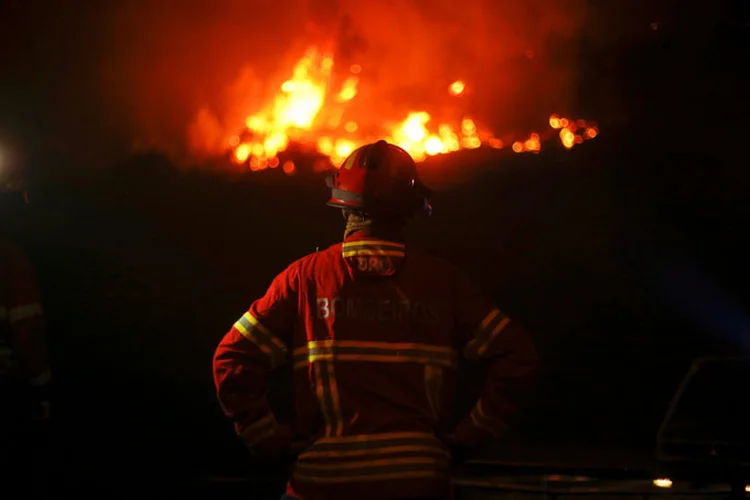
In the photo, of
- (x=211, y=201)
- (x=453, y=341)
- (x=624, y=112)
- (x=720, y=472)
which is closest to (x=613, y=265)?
(x=624, y=112)

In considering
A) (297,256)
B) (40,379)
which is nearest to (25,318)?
(40,379)

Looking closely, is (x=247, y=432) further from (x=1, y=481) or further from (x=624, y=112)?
(x=624, y=112)

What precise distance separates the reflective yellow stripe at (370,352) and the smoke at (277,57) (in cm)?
389

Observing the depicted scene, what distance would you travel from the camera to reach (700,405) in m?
4.14

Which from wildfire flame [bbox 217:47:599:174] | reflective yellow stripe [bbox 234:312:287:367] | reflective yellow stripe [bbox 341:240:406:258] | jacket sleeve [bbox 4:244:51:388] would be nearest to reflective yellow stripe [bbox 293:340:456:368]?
reflective yellow stripe [bbox 234:312:287:367]

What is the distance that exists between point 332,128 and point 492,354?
145 inches

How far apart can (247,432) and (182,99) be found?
480cm

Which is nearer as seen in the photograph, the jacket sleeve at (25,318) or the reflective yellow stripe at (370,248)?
the reflective yellow stripe at (370,248)

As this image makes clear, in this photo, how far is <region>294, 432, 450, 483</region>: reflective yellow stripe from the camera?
3324 mm

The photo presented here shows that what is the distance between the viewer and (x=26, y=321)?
5074 mm

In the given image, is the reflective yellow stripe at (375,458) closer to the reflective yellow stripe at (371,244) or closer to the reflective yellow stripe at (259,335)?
the reflective yellow stripe at (259,335)

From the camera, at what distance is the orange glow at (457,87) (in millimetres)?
7196

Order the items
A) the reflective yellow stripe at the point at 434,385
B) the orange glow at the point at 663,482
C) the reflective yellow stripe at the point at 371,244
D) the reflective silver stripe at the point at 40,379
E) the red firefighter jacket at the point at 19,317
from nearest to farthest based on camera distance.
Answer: the reflective yellow stripe at the point at 434,385 < the reflective yellow stripe at the point at 371,244 < the orange glow at the point at 663,482 < the red firefighter jacket at the point at 19,317 < the reflective silver stripe at the point at 40,379

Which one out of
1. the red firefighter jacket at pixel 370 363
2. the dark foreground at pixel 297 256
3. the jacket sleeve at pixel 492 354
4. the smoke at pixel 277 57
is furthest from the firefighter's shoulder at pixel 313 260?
the smoke at pixel 277 57
